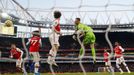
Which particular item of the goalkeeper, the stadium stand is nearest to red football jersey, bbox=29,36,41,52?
the goalkeeper

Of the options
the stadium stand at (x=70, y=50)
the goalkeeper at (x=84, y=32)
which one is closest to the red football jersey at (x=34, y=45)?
the goalkeeper at (x=84, y=32)

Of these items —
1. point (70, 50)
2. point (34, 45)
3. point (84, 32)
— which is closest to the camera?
point (34, 45)

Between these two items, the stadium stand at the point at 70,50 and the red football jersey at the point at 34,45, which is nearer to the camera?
the red football jersey at the point at 34,45

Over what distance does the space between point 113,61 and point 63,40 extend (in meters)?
6.14

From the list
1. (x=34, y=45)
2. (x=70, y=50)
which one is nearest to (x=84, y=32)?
(x=34, y=45)

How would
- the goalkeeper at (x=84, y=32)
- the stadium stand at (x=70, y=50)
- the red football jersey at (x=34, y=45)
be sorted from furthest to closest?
the stadium stand at (x=70, y=50)
the red football jersey at (x=34, y=45)
the goalkeeper at (x=84, y=32)

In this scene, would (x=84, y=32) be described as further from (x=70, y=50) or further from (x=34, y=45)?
(x=70, y=50)

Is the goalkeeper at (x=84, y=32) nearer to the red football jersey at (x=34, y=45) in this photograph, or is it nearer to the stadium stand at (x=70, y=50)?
the red football jersey at (x=34, y=45)

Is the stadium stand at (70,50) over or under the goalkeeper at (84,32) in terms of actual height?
under

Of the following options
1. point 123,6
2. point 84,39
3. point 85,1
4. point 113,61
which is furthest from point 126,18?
point 84,39

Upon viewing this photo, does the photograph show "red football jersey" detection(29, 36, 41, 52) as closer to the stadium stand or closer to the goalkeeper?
the goalkeeper

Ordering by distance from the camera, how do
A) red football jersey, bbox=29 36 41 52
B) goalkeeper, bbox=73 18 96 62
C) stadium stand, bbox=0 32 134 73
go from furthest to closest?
stadium stand, bbox=0 32 134 73, red football jersey, bbox=29 36 41 52, goalkeeper, bbox=73 18 96 62

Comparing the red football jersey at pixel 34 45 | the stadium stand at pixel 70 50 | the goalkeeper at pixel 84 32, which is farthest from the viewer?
the stadium stand at pixel 70 50

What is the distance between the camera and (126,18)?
3641 cm
